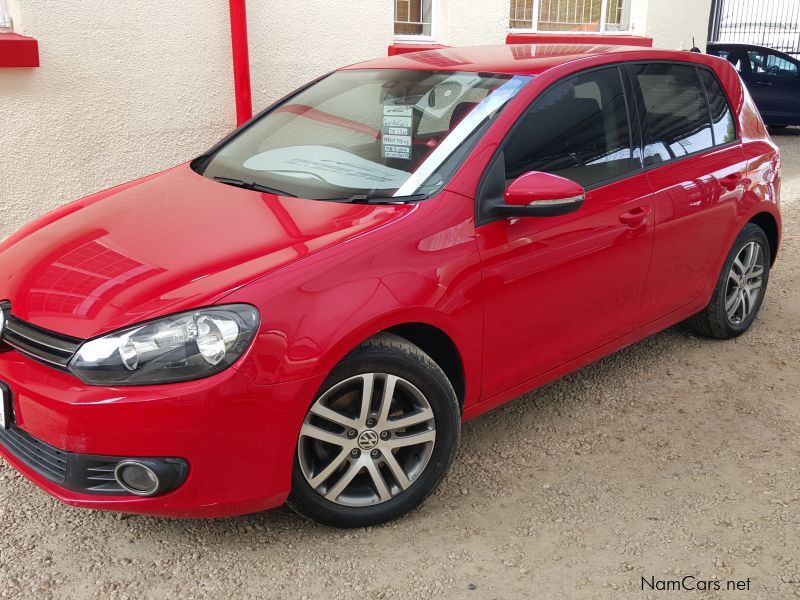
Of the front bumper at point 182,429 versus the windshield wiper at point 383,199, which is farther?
the windshield wiper at point 383,199

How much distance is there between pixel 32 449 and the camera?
2.71 m

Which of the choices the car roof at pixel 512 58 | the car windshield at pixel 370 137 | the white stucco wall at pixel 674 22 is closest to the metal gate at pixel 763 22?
the white stucco wall at pixel 674 22

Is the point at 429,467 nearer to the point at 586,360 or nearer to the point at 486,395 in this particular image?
the point at 486,395

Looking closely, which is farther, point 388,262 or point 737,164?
point 737,164

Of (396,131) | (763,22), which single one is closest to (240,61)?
(396,131)

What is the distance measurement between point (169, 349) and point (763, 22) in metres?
25.6

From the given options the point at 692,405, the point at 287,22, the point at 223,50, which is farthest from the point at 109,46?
the point at 692,405

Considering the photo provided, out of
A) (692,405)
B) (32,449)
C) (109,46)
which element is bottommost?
(692,405)

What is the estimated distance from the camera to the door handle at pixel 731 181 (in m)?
4.25

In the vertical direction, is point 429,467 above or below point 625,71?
below

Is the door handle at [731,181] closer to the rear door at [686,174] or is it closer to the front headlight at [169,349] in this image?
the rear door at [686,174]

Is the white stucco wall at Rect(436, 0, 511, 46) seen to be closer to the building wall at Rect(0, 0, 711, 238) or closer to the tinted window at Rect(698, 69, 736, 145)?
the building wall at Rect(0, 0, 711, 238)

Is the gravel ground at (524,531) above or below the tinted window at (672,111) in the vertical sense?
below

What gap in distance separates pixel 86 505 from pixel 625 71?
9.09ft
